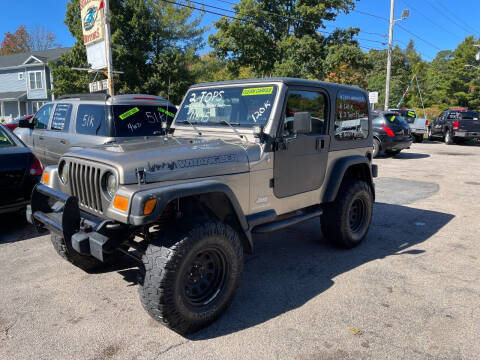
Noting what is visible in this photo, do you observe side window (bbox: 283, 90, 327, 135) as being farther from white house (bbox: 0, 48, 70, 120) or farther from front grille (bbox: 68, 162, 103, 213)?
white house (bbox: 0, 48, 70, 120)

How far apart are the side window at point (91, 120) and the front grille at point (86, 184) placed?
2.78 metres

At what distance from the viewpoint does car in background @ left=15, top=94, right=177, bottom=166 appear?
5.87m

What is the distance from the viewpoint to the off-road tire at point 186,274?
8.84 feet

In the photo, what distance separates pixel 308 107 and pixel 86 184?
236cm

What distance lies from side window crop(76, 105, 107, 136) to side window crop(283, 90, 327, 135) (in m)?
3.30

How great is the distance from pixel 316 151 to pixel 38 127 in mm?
6152

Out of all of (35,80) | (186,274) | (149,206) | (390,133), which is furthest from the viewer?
(35,80)

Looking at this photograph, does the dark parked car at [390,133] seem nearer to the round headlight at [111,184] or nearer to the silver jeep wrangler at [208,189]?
the silver jeep wrangler at [208,189]

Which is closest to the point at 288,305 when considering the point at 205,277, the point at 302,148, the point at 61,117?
the point at 205,277

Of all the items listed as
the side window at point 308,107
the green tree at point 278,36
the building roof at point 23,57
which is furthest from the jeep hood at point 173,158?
the building roof at point 23,57

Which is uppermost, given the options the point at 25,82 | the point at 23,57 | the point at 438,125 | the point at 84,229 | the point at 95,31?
the point at 23,57

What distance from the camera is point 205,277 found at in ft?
10.1

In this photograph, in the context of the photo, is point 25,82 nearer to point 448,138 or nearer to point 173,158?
point 448,138

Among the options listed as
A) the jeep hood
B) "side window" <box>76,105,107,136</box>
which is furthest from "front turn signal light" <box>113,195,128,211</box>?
"side window" <box>76,105,107,136</box>
